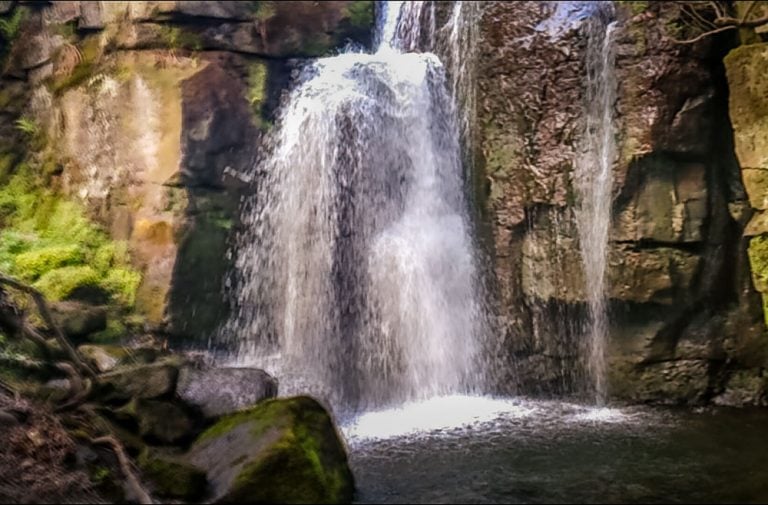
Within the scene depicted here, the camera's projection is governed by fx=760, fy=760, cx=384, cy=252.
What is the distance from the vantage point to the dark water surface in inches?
249

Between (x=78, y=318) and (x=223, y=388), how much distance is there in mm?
2897

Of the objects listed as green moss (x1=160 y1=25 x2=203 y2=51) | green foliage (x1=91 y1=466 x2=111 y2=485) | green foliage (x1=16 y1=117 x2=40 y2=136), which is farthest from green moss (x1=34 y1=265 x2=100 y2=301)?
green foliage (x1=91 y1=466 x2=111 y2=485)

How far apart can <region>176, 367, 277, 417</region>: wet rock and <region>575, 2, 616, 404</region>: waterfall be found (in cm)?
428

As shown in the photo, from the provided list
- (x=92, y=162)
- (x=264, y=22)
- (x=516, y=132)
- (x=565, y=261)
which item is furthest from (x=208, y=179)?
(x=565, y=261)

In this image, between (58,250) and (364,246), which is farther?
(364,246)

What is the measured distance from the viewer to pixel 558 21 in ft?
33.7

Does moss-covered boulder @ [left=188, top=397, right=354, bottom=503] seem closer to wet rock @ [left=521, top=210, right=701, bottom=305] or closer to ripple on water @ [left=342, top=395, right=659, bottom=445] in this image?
ripple on water @ [left=342, top=395, right=659, bottom=445]

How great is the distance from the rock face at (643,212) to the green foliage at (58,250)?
525 centimetres

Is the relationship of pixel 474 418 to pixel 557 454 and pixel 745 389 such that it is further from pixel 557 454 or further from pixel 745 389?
pixel 745 389

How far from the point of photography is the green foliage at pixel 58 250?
10.2 meters

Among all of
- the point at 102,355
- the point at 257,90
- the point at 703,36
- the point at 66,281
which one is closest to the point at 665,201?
the point at 703,36

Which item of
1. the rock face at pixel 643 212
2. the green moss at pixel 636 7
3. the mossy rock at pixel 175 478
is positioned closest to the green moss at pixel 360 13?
the rock face at pixel 643 212

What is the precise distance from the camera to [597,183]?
973 centimetres

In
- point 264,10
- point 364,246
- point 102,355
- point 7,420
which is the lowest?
point 7,420
